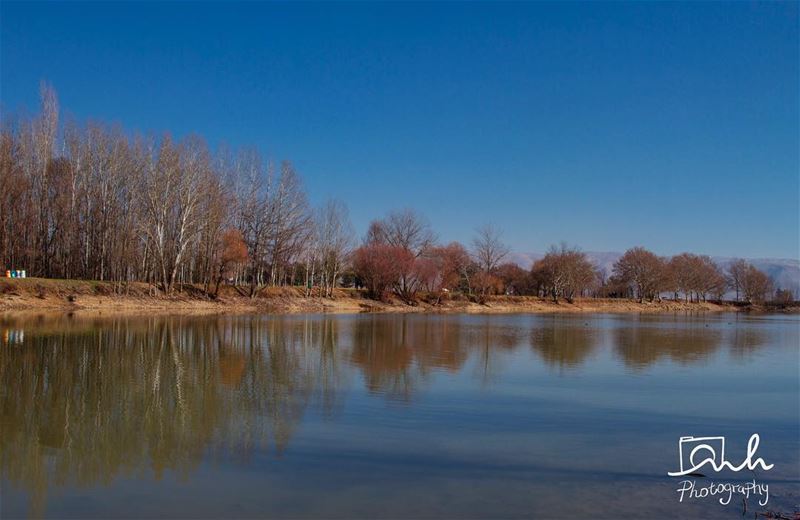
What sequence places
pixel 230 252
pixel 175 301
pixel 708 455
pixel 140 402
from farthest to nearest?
pixel 230 252 < pixel 175 301 < pixel 140 402 < pixel 708 455

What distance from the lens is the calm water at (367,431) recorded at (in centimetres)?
655

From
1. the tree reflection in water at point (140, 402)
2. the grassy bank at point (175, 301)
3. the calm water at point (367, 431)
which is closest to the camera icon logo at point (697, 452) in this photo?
the calm water at point (367, 431)

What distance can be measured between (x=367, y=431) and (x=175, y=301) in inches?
1468

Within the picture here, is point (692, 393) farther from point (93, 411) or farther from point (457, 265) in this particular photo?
point (457, 265)

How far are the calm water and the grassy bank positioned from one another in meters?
19.3

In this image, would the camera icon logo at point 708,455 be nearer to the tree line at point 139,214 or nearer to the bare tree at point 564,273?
the tree line at point 139,214

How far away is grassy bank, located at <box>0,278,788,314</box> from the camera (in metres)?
36.4

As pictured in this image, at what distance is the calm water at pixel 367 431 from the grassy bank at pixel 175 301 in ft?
63.2

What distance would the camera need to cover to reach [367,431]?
31.3ft

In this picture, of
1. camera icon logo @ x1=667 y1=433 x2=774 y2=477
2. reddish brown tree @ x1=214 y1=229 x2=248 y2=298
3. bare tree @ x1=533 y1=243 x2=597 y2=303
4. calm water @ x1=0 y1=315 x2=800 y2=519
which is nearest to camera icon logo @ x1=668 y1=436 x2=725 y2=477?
camera icon logo @ x1=667 y1=433 x2=774 y2=477

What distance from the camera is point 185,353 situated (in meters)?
18.7

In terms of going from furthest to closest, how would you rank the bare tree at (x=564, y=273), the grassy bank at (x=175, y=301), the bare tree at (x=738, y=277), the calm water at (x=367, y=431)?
1. the bare tree at (x=738, y=277)
2. the bare tree at (x=564, y=273)
3. the grassy bank at (x=175, y=301)
4. the calm water at (x=367, y=431)

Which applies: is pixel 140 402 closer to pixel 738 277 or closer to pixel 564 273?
pixel 564 273

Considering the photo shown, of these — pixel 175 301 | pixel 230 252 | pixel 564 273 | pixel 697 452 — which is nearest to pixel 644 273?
pixel 564 273
